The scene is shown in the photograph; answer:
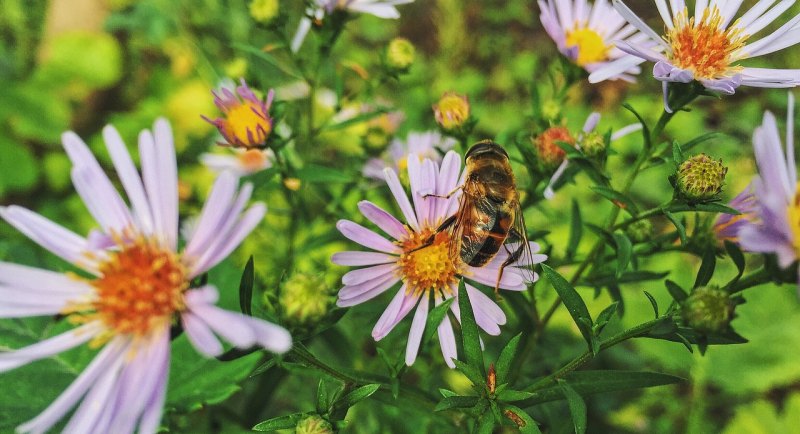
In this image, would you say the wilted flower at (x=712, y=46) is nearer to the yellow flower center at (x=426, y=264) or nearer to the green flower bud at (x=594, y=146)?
the green flower bud at (x=594, y=146)

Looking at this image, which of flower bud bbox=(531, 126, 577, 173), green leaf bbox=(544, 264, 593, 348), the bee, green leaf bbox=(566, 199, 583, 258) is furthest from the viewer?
green leaf bbox=(566, 199, 583, 258)

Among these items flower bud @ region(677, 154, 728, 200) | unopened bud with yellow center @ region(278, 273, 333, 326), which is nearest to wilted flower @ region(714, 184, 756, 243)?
flower bud @ region(677, 154, 728, 200)

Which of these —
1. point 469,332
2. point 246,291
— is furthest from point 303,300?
point 469,332

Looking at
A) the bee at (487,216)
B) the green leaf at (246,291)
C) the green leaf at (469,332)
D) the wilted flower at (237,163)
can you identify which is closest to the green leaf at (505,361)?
the green leaf at (469,332)

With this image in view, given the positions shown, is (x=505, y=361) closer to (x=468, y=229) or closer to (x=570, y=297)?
(x=570, y=297)

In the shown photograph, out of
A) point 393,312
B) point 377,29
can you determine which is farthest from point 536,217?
point 377,29

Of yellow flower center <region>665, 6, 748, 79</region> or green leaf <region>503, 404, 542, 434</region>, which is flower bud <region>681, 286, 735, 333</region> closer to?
green leaf <region>503, 404, 542, 434</region>
